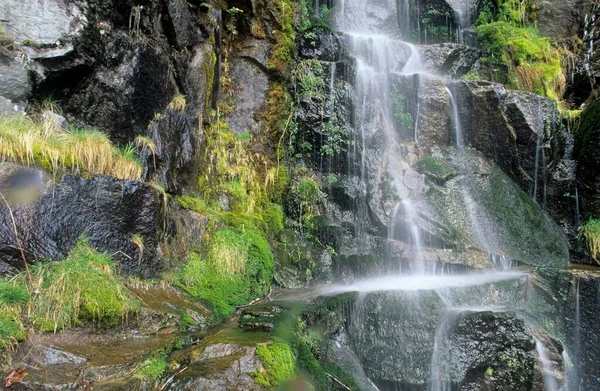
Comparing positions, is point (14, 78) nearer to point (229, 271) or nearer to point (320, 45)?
point (229, 271)

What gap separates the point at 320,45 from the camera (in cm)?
980

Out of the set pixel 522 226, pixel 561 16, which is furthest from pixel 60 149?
pixel 561 16

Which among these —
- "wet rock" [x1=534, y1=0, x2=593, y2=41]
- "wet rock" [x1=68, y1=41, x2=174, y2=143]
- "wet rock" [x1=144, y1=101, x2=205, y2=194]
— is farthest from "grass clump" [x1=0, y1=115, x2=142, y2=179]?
"wet rock" [x1=534, y1=0, x2=593, y2=41]

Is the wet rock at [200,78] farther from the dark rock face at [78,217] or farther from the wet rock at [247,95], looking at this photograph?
the dark rock face at [78,217]

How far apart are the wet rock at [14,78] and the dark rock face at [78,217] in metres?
1.30

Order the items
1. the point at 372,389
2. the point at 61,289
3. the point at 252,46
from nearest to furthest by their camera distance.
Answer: the point at 61,289 < the point at 372,389 < the point at 252,46

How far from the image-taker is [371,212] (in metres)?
8.54

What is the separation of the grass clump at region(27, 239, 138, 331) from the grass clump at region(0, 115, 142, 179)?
102cm

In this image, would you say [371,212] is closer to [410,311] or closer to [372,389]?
[410,311]

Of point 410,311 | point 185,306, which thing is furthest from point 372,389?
point 185,306

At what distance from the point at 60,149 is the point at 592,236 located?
9.36 meters

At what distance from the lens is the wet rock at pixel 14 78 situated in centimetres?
496

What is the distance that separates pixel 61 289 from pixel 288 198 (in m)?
4.90

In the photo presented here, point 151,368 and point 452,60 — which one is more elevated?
point 452,60
